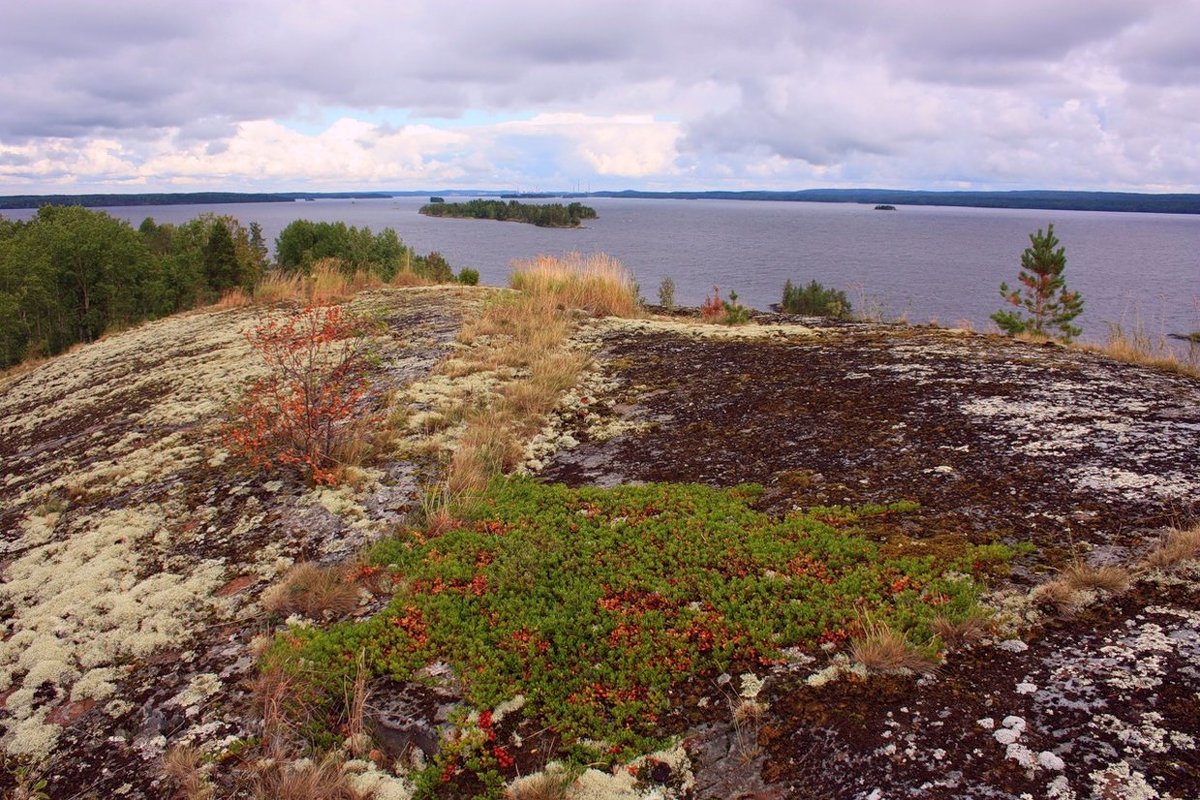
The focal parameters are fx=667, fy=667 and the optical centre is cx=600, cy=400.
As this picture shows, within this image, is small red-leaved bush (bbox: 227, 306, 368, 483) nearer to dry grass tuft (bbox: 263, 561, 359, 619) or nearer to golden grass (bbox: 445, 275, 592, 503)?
golden grass (bbox: 445, 275, 592, 503)

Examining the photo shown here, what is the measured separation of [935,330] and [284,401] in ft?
30.7

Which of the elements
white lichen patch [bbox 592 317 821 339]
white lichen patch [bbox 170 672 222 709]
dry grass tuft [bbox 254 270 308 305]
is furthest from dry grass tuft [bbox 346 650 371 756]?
dry grass tuft [bbox 254 270 308 305]

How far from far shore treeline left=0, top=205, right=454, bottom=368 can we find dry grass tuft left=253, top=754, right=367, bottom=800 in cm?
4103

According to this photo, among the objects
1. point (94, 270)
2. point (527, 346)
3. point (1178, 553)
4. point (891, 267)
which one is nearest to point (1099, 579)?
point (1178, 553)

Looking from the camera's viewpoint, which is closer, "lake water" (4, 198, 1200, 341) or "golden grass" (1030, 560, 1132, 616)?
"golden grass" (1030, 560, 1132, 616)

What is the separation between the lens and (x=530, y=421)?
7621mm

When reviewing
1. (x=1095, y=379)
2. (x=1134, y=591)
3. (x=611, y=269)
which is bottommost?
(x=1134, y=591)

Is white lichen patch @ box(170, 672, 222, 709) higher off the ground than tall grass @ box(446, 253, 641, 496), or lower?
lower

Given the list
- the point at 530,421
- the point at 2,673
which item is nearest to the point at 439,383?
the point at 530,421

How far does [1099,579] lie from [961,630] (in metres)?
0.90

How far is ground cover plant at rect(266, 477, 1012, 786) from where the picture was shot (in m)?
3.50

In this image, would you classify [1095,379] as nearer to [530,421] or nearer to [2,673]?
[530,421]

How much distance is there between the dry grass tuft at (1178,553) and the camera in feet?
12.3

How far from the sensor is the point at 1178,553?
3758 millimetres
